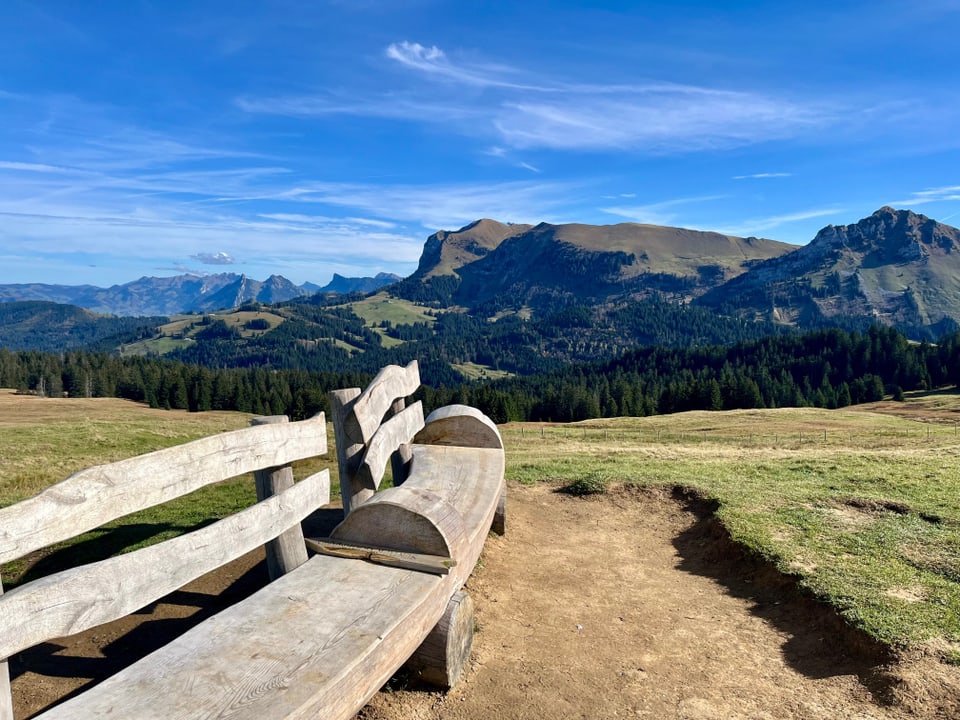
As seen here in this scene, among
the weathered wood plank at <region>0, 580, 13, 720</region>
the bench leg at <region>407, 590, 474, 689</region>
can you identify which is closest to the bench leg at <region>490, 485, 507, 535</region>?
the bench leg at <region>407, 590, 474, 689</region>

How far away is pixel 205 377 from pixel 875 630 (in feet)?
400

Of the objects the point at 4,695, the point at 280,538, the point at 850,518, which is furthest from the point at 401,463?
the point at 850,518

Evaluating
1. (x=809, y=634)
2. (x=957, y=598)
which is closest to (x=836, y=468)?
(x=957, y=598)

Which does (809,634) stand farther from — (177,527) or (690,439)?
(690,439)

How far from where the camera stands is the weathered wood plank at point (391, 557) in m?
5.35

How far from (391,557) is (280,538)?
170 centimetres

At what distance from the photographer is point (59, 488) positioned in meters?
3.56

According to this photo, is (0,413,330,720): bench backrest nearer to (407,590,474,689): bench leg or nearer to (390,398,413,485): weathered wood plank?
(407,590,474,689): bench leg

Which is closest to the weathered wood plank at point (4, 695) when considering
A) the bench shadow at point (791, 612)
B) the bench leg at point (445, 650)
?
the bench leg at point (445, 650)

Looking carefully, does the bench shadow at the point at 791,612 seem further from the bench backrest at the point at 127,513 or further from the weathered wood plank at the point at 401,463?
the bench backrest at the point at 127,513

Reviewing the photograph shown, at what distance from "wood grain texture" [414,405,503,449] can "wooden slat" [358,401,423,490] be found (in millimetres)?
370

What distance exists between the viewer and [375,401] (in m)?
8.20

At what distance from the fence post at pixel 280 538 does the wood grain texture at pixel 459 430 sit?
427 cm

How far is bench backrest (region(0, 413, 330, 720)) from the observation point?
324 centimetres
